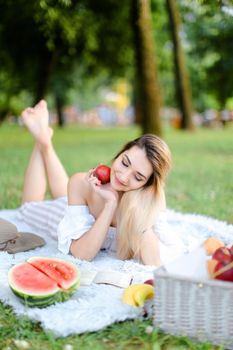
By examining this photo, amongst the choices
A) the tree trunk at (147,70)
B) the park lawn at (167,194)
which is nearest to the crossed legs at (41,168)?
the park lawn at (167,194)

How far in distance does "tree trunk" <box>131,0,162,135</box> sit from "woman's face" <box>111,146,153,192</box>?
28.0 ft

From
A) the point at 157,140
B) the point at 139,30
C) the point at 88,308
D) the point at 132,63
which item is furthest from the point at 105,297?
the point at 132,63

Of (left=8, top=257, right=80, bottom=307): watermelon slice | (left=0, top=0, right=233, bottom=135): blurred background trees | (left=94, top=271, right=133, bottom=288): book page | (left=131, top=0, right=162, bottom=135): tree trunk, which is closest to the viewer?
(left=8, top=257, right=80, bottom=307): watermelon slice

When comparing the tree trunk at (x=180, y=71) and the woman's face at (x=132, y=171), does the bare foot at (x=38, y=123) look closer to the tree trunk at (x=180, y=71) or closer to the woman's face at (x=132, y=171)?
the woman's face at (x=132, y=171)

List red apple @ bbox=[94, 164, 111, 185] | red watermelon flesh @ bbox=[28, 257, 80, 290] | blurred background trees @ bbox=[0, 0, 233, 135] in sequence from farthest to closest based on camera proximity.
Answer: blurred background trees @ bbox=[0, 0, 233, 135], red apple @ bbox=[94, 164, 111, 185], red watermelon flesh @ bbox=[28, 257, 80, 290]

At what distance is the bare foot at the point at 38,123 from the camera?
4.94 meters

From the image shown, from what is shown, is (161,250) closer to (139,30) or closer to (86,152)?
(86,152)

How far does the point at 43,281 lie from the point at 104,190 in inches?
35.0

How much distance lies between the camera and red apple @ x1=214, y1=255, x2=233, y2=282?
246 centimetres

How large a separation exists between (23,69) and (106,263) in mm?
18538

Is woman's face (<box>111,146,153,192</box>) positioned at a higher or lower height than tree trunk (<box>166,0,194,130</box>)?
lower

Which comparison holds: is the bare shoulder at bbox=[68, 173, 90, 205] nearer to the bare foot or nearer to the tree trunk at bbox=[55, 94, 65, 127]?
the bare foot

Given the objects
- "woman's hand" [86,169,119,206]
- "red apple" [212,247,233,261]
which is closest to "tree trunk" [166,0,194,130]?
"woman's hand" [86,169,119,206]

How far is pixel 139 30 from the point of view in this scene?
1162 centimetres
